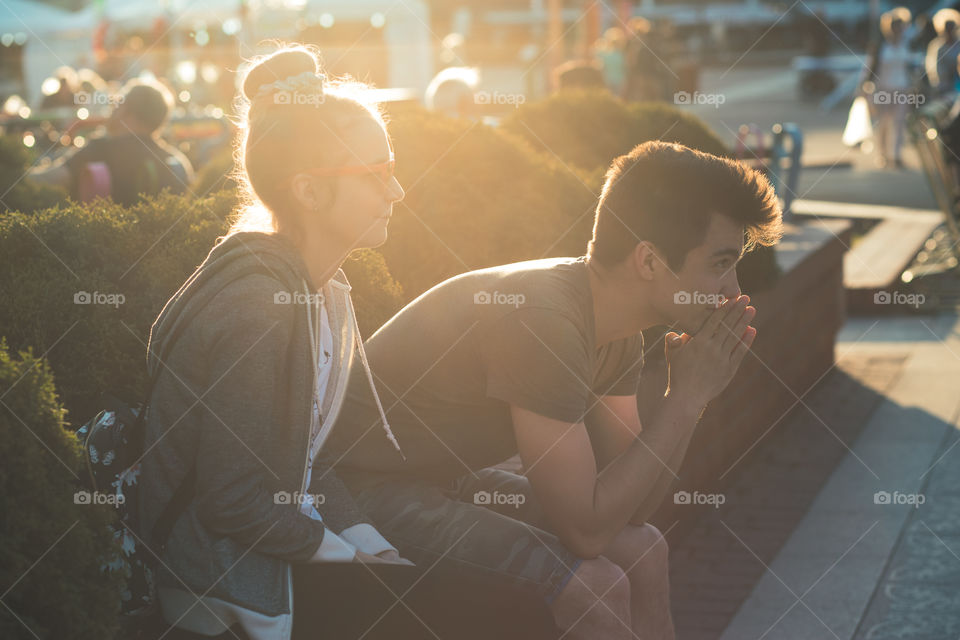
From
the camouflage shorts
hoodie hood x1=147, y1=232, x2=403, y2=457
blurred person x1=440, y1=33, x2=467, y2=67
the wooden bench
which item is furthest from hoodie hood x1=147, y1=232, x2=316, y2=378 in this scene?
blurred person x1=440, y1=33, x2=467, y2=67

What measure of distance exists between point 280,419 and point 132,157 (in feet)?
18.3

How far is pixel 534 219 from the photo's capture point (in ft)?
16.8

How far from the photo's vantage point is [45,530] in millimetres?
2104

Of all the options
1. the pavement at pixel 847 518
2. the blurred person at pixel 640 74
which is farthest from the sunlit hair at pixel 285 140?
the blurred person at pixel 640 74

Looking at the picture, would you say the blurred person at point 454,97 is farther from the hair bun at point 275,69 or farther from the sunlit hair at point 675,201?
the sunlit hair at point 675,201

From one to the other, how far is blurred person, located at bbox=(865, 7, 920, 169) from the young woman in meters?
15.6

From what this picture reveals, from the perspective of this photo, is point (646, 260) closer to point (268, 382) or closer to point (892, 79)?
point (268, 382)

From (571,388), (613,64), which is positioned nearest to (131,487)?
(571,388)

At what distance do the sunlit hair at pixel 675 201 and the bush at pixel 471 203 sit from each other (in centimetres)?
174

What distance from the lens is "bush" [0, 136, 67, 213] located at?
6.20 meters

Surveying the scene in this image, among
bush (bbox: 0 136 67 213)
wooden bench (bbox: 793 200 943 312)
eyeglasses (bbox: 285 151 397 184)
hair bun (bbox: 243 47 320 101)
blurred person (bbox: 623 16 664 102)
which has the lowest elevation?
wooden bench (bbox: 793 200 943 312)

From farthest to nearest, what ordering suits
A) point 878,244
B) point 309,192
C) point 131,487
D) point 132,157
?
point 878,244 → point 132,157 → point 309,192 → point 131,487

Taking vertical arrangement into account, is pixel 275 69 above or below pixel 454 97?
above

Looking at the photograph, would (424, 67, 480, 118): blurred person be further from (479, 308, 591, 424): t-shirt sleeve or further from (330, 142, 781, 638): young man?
(479, 308, 591, 424): t-shirt sleeve
